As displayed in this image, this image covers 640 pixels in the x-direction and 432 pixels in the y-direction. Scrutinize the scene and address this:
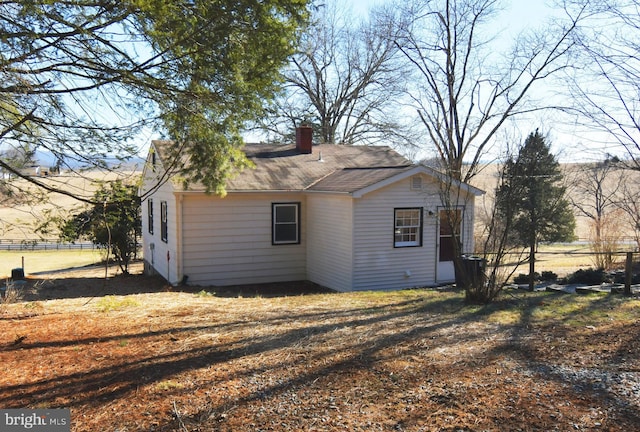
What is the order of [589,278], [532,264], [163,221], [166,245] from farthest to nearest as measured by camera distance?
1. [163,221]
2. [166,245]
3. [589,278]
4. [532,264]

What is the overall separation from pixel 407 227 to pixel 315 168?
417 centimetres

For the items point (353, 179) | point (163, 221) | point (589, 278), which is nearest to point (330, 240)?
point (353, 179)

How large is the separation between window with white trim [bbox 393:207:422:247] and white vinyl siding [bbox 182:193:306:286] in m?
2.97

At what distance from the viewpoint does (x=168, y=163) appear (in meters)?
8.67

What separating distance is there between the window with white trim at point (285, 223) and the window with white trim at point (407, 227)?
3069 mm

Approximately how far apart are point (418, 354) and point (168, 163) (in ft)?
17.6

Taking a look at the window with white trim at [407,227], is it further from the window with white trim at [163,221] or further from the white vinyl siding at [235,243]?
the window with white trim at [163,221]

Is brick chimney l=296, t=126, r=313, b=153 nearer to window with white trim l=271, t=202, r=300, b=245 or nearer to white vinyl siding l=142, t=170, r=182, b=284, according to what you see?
window with white trim l=271, t=202, r=300, b=245

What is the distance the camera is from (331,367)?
5.26 meters

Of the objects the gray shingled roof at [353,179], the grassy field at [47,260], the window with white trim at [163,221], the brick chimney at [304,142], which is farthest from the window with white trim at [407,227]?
the grassy field at [47,260]

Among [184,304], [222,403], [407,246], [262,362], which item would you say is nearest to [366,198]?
[407,246]

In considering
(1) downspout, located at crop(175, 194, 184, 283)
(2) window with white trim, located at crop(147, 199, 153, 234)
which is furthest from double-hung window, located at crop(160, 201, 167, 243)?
(2) window with white trim, located at crop(147, 199, 153, 234)

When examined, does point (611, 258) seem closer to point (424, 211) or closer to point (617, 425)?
point (424, 211)

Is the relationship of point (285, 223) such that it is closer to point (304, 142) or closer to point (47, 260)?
point (304, 142)
